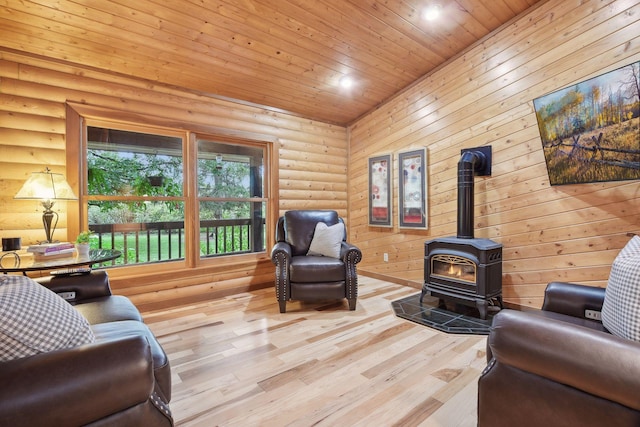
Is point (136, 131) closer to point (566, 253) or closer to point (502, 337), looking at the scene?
point (502, 337)

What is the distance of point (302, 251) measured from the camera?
11.6ft

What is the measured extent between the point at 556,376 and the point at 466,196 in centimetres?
230

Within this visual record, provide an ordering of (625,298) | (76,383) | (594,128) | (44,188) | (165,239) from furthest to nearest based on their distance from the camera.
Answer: (165,239)
(594,128)
(44,188)
(625,298)
(76,383)

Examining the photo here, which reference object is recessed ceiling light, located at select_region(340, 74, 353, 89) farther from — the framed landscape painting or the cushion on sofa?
the cushion on sofa

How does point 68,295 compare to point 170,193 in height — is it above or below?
below

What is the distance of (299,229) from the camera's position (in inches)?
141

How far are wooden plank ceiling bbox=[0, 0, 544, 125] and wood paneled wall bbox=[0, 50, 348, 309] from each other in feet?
0.51

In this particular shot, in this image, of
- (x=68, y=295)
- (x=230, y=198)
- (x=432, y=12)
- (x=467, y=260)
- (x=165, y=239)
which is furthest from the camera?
(x=230, y=198)

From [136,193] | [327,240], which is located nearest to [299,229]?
[327,240]

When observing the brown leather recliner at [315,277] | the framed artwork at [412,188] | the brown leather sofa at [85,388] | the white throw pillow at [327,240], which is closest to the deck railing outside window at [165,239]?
the white throw pillow at [327,240]

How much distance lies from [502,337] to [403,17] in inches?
111

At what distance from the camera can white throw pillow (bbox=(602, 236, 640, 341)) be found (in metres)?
1.07

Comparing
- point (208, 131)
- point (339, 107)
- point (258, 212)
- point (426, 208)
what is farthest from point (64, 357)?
point (339, 107)

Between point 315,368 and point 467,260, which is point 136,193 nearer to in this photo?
point 315,368
